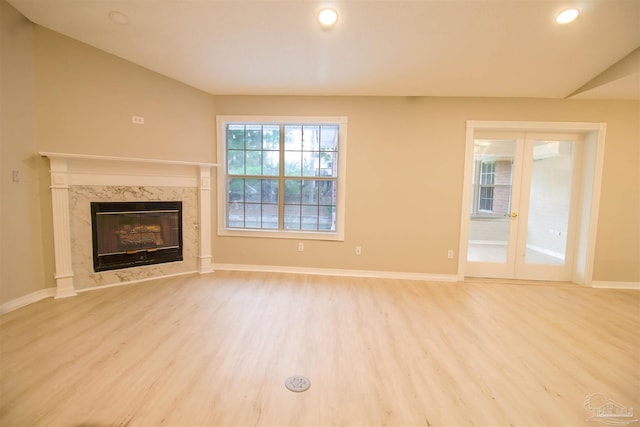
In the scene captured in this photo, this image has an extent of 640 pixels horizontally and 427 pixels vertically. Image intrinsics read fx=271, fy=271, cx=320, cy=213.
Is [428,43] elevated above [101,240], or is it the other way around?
[428,43]

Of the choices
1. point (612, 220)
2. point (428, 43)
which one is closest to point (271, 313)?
point (428, 43)

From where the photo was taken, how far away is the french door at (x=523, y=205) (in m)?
3.67

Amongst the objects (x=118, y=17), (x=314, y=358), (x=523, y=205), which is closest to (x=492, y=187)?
(x=523, y=205)

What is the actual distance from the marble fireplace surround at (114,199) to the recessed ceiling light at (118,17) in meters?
1.35

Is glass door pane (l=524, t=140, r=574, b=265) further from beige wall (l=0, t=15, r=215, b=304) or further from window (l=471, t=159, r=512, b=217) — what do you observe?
beige wall (l=0, t=15, r=215, b=304)

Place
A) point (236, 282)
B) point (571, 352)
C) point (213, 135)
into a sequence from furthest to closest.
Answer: point (213, 135) → point (236, 282) → point (571, 352)

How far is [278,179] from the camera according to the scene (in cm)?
399

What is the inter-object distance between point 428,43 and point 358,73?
2.56 ft

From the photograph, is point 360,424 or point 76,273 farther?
point 76,273

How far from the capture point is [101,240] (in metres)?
3.17

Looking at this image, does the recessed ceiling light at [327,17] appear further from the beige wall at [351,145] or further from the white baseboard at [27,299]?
the white baseboard at [27,299]

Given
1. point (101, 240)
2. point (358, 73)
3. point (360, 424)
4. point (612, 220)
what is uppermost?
point (358, 73)

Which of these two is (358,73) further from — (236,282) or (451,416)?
(451,416)

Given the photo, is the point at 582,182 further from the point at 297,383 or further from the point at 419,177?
the point at 297,383
